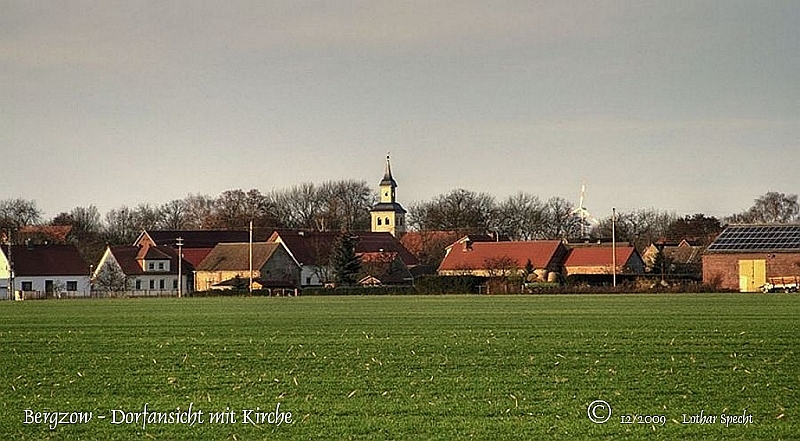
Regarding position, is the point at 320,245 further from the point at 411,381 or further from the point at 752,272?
the point at 411,381

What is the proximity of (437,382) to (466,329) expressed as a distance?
1345 centimetres

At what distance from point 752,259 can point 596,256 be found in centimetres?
3253

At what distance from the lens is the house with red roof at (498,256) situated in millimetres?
109938

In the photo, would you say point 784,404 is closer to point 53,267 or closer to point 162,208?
point 53,267

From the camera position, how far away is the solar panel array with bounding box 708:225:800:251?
8088 cm

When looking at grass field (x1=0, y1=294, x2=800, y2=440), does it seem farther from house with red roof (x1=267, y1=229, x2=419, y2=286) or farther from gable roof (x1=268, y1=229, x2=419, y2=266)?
gable roof (x1=268, y1=229, x2=419, y2=266)

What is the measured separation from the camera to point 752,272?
264ft

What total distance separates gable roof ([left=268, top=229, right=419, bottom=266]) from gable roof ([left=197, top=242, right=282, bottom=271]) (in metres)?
4.66

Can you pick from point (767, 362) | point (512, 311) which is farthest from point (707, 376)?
point (512, 311)

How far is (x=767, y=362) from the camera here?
67.7ft

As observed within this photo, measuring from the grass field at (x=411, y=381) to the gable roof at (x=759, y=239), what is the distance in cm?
5068

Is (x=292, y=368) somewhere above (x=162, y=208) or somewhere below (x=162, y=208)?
below

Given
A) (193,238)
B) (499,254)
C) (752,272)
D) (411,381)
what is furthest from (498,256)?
(411,381)

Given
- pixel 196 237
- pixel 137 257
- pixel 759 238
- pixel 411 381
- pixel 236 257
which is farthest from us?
pixel 196 237
